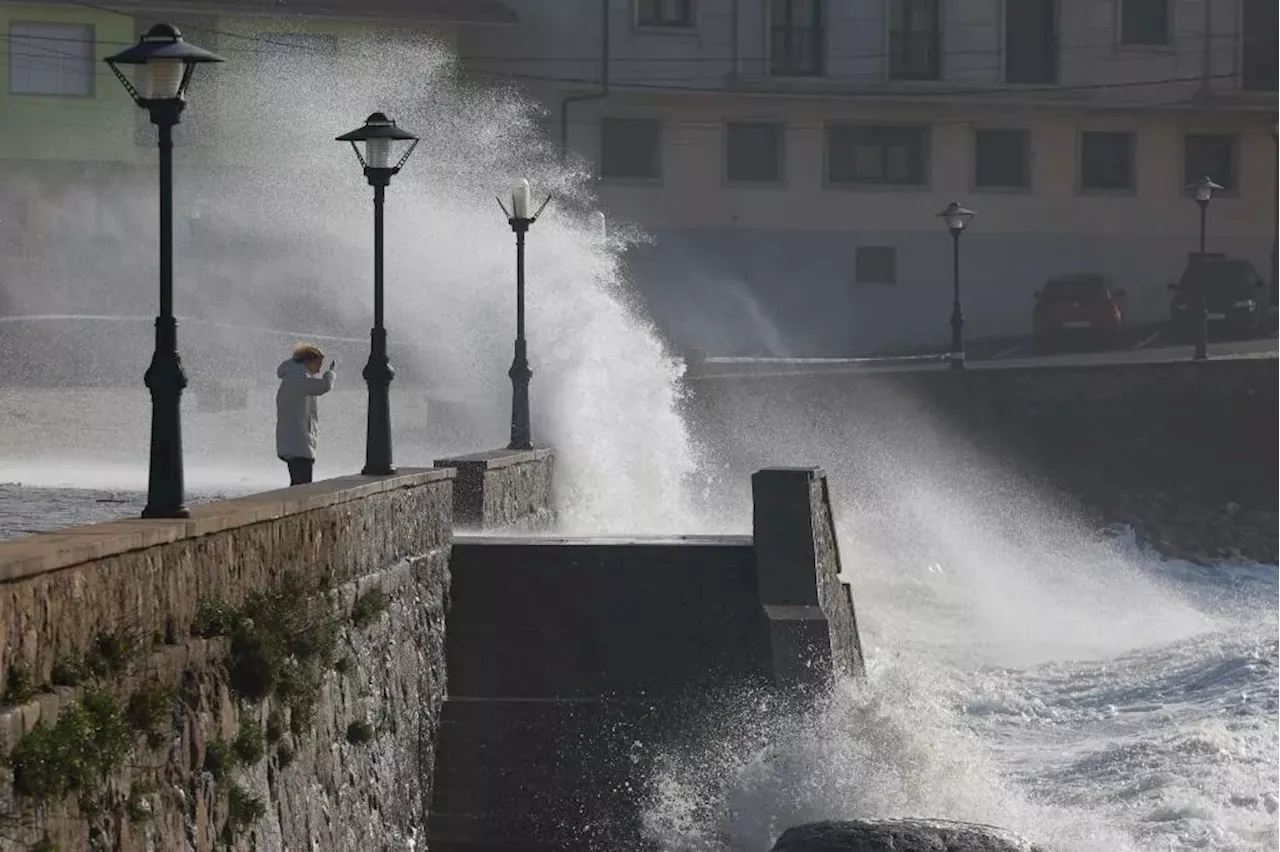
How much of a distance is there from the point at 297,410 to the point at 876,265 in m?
29.8

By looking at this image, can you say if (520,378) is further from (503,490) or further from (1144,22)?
(1144,22)

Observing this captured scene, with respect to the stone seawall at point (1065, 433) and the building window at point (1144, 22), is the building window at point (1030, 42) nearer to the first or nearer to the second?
the building window at point (1144, 22)

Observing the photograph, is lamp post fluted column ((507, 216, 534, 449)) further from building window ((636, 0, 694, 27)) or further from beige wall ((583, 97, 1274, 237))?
building window ((636, 0, 694, 27))

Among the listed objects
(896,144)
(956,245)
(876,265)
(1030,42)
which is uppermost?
(1030,42)

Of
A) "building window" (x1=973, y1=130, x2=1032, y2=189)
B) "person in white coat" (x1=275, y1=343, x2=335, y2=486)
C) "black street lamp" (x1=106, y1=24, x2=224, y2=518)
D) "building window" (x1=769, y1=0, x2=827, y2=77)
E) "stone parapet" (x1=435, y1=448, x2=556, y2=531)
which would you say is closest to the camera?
"black street lamp" (x1=106, y1=24, x2=224, y2=518)

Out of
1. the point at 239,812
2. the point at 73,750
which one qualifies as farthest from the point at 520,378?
the point at 73,750

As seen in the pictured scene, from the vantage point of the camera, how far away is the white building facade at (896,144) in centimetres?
4294

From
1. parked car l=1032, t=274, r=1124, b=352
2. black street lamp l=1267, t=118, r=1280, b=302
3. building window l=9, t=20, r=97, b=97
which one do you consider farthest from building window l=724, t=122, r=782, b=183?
building window l=9, t=20, r=97, b=97

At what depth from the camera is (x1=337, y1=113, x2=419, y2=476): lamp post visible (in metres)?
14.0

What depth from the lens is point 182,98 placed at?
31.3 feet

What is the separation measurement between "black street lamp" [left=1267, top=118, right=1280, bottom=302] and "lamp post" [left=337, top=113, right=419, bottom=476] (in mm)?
34627

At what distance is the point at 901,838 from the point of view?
32.6 feet

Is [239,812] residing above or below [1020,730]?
above

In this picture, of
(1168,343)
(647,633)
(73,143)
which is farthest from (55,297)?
(647,633)
